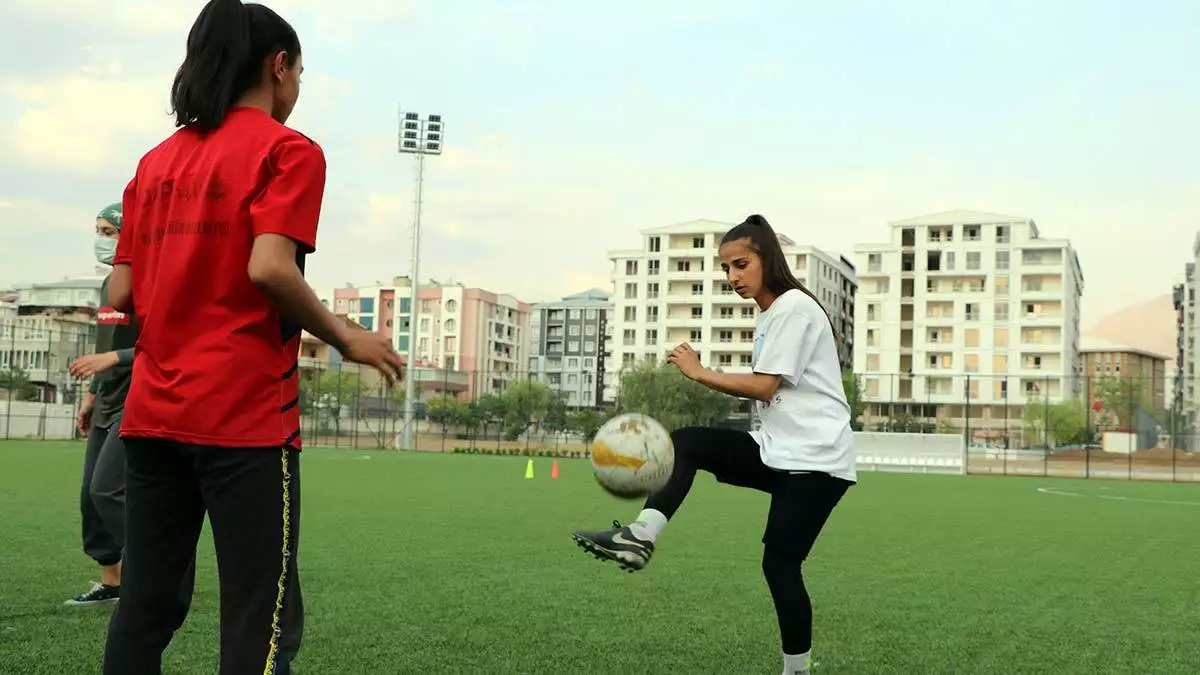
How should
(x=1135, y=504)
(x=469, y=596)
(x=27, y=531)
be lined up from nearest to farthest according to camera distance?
(x=469, y=596)
(x=27, y=531)
(x=1135, y=504)

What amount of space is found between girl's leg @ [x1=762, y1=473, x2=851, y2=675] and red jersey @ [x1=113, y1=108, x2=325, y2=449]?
2.33 meters

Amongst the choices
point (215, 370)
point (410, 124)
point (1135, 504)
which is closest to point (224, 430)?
point (215, 370)

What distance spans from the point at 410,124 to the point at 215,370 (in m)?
54.1

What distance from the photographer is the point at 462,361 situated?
473 feet

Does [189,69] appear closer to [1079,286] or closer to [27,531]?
[27,531]

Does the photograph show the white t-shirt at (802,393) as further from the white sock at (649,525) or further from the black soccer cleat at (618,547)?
the black soccer cleat at (618,547)

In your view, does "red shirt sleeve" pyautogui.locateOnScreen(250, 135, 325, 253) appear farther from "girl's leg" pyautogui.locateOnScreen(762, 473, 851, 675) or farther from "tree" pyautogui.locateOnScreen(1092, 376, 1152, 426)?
"tree" pyautogui.locateOnScreen(1092, 376, 1152, 426)

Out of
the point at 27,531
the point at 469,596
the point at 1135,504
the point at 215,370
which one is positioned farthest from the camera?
the point at 1135,504

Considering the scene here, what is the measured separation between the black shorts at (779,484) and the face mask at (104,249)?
2922mm

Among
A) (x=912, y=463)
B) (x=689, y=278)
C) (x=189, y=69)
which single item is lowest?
(x=912, y=463)

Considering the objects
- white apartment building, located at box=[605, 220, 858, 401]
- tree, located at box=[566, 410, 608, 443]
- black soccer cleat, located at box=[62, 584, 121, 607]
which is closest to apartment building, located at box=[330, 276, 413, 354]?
white apartment building, located at box=[605, 220, 858, 401]

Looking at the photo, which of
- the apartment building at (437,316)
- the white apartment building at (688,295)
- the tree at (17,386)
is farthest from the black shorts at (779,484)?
the apartment building at (437,316)

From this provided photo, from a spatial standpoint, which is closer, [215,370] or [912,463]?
[215,370]

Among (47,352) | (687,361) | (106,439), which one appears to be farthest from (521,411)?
(687,361)
